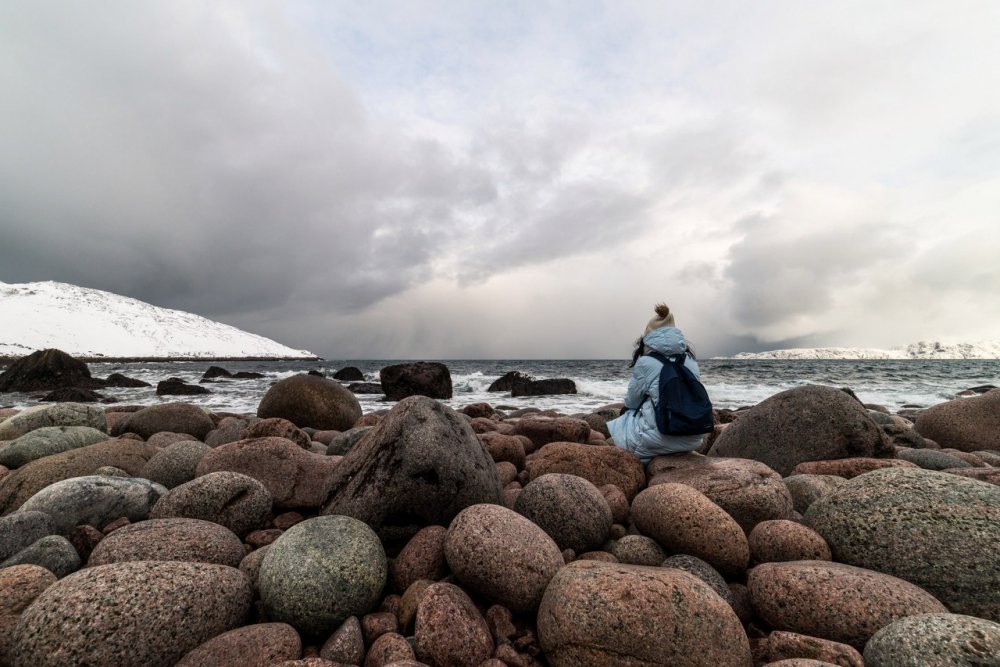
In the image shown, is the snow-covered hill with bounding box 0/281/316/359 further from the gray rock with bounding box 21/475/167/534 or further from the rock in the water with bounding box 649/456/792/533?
the rock in the water with bounding box 649/456/792/533

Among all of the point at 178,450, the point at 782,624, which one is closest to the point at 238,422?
the point at 178,450

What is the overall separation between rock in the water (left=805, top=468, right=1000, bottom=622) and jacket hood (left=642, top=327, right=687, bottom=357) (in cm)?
219

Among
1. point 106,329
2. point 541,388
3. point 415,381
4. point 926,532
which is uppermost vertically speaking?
point 106,329

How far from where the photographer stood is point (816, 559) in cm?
313

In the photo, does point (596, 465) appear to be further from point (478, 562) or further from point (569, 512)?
point (478, 562)

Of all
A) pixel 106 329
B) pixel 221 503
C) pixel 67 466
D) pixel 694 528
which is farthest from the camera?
pixel 106 329

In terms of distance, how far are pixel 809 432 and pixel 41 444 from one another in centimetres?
991

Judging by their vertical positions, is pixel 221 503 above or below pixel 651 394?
below

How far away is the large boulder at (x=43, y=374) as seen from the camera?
84.0ft

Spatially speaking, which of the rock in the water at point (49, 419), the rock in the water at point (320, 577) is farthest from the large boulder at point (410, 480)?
the rock in the water at point (49, 419)

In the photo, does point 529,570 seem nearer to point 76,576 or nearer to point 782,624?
point 782,624

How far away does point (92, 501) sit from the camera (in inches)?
154

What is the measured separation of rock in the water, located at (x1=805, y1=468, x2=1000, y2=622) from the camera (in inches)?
109

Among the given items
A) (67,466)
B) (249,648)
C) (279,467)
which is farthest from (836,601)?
(67,466)
